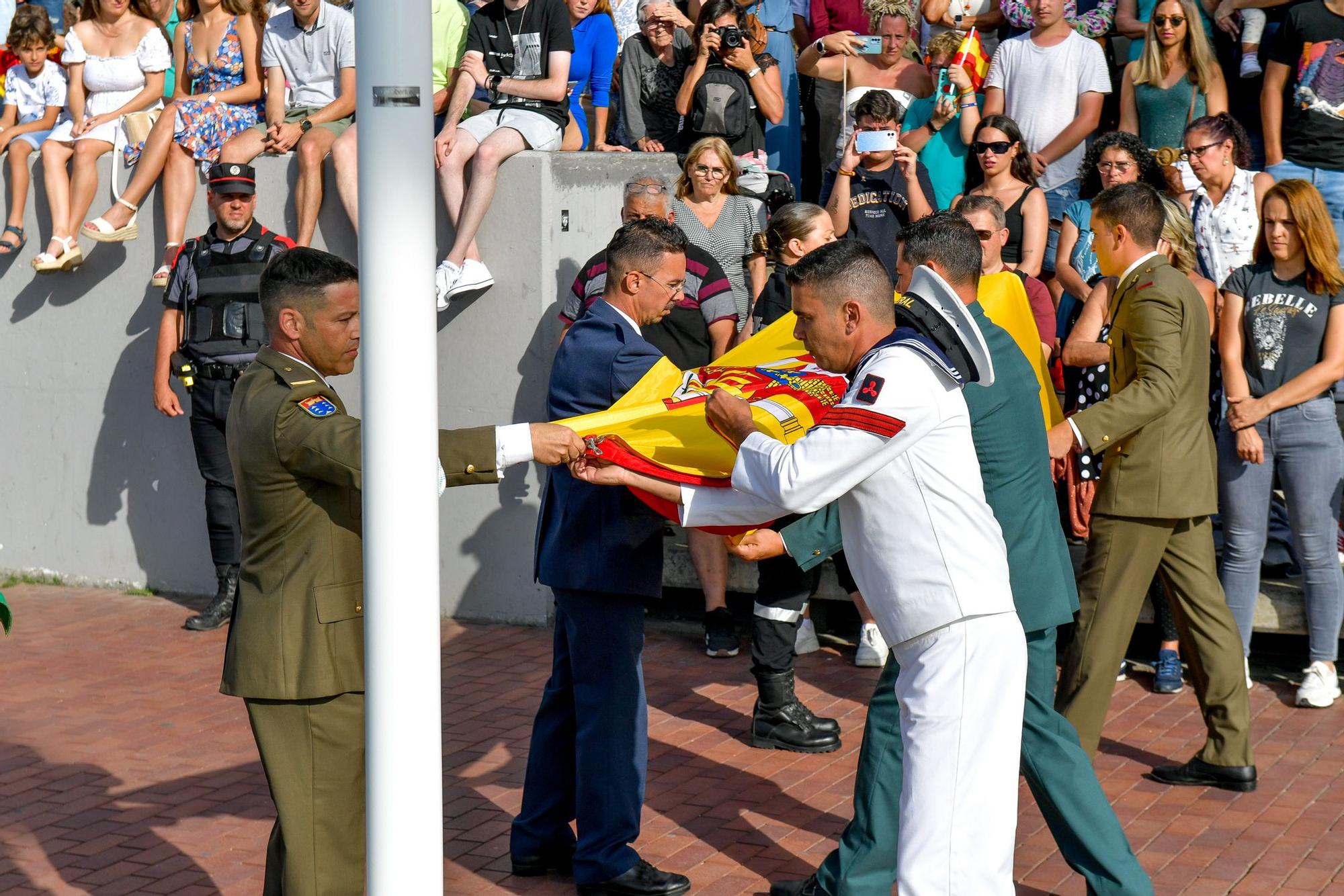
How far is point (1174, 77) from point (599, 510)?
18.8 feet

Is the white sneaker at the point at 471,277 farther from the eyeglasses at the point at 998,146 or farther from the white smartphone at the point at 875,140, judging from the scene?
the eyeglasses at the point at 998,146

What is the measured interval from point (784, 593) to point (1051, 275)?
10.5 feet

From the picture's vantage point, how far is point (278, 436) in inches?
156

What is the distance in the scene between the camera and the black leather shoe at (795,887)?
499 cm

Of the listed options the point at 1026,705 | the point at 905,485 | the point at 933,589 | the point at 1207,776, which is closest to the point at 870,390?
the point at 905,485

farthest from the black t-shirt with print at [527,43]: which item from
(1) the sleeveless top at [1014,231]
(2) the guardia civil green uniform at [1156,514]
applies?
(2) the guardia civil green uniform at [1156,514]

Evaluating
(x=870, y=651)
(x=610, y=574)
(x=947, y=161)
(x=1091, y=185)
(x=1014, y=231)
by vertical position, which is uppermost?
(x=947, y=161)

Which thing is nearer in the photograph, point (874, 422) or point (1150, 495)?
point (874, 422)

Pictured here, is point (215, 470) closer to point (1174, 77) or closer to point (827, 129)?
point (827, 129)

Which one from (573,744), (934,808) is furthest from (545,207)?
(934,808)

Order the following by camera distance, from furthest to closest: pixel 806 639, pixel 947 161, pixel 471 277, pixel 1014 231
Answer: pixel 947 161
pixel 471 277
pixel 1014 231
pixel 806 639

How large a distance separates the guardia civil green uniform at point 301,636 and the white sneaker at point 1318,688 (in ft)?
15.5

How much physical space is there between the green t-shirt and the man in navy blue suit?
458cm

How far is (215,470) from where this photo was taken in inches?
350
